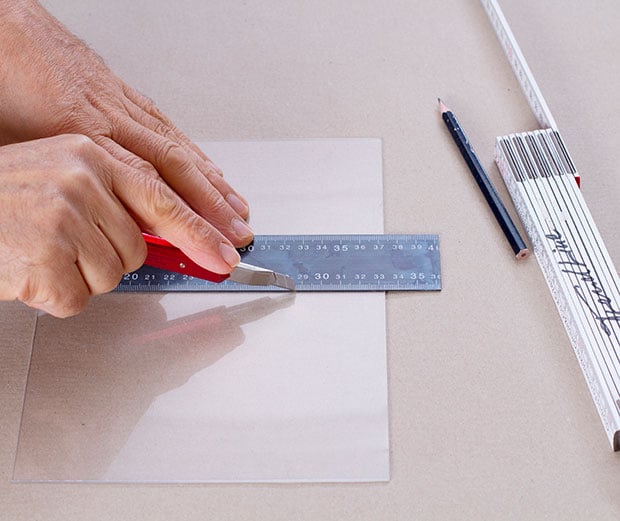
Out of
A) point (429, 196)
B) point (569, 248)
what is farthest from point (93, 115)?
point (569, 248)

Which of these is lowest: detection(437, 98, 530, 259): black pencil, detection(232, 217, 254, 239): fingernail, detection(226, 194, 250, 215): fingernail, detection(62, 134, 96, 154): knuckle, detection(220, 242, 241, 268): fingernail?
detection(220, 242, 241, 268): fingernail

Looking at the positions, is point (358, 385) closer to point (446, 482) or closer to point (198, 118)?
point (446, 482)

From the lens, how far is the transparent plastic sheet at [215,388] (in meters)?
0.90

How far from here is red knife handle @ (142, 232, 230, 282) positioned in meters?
0.96

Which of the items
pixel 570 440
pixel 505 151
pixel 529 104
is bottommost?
pixel 570 440

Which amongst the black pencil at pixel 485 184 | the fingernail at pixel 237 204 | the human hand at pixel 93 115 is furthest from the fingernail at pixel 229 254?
the black pencil at pixel 485 184

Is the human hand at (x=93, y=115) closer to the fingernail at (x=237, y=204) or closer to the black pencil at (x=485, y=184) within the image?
the fingernail at (x=237, y=204)

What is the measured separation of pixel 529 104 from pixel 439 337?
1.42 ft

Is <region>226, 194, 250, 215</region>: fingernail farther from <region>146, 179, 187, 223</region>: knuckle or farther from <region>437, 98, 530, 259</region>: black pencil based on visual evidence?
<region>437, 98, 530, 259</region>: black pencil

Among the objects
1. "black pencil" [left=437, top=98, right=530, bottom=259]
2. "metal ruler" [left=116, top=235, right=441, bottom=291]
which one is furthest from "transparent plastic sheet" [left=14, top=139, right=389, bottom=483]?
"black pencil" [left=437, top=98, right=530, bottom=259]

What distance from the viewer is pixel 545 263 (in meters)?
1.01

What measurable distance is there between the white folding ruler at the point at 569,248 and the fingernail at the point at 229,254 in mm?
411

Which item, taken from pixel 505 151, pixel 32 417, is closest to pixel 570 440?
pixel 505 151

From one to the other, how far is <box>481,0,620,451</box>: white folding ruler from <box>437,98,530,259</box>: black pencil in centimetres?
2
